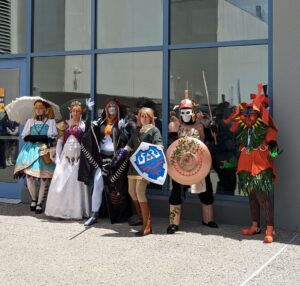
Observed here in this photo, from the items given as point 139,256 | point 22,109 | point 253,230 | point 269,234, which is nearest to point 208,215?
point 253,230

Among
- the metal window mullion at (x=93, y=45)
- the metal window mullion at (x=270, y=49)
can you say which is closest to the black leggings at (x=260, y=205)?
the metal window mullion at (x=270, y=49)

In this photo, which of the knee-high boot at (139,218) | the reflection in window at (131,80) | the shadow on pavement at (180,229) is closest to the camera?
the shadow on pavement at (180,229)

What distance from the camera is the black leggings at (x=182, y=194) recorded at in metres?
6.57

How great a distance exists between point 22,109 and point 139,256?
141 inches

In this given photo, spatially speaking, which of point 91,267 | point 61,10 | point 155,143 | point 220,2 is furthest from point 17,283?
point 61,10

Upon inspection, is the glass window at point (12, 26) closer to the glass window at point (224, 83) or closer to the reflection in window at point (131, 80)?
the reflection in window at point (131, 80)

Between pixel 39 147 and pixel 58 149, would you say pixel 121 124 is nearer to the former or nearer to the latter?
pixel 58 149

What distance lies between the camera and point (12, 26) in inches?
353

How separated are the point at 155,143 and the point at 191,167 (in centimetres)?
53

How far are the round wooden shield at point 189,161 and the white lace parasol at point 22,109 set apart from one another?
2.44 meters

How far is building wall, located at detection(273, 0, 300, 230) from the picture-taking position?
6.43 m

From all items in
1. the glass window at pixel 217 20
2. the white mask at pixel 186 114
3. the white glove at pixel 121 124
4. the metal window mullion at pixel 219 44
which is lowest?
the white glove at pixel 121 124

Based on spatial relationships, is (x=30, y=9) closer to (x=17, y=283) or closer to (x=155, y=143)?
(x=155, y=143)

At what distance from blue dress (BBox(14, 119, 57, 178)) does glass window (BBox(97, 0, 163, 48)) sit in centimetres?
151
